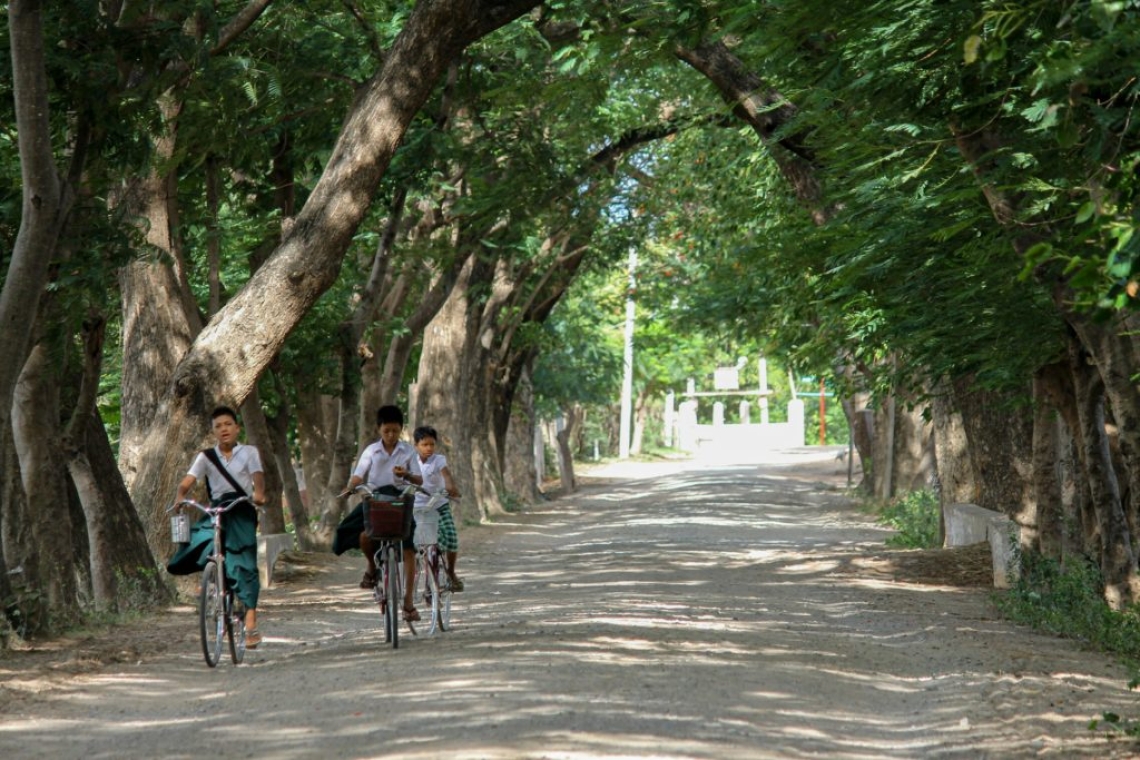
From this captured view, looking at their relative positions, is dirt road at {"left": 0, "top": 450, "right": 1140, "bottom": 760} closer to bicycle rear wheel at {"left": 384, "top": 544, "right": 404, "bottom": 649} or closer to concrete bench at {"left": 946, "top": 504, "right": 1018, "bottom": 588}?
bicycle rear wheel at {"left": 384, "top": 544, "right": 404, "bottom": 649}

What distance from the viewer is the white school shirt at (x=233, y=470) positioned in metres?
11.6

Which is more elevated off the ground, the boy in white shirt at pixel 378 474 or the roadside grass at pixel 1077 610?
the boy in white shirt at pixel 378 474

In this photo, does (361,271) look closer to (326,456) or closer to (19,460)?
(326,456)

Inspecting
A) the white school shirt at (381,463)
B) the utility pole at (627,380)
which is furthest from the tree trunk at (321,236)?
the utility pole at (627,380)

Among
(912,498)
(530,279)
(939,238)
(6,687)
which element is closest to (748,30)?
(939,238)

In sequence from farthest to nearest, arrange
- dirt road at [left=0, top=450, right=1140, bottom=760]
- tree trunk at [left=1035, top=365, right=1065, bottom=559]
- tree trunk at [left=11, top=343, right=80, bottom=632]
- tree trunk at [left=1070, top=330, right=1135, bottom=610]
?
tree trunk at [left=1035, top=365, right=1065, bottom=559] → tree trunk at [left=11, top=343, right=80, bottom=632] → tree trunk at [left=1070, top=330, right=1135, bottom=610] → dirt road at [left=0, top=450, right=1140, bottom=760]

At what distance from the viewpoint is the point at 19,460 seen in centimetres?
1448

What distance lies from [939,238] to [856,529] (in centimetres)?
1781

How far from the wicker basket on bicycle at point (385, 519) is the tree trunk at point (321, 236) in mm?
3887

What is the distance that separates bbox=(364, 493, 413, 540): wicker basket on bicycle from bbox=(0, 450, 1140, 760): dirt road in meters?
0.78

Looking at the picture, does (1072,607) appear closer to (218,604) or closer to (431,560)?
(431,560)

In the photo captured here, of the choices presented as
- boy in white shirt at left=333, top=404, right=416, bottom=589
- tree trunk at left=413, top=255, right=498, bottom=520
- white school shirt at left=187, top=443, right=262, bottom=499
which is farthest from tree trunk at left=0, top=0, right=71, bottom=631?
tree trunk at left=413, top=255, right=498, bottom=520

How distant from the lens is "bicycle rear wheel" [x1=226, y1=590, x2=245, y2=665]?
37.7 ft

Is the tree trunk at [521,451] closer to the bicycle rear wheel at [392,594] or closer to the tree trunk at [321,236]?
the tree trunk at [321,236]
